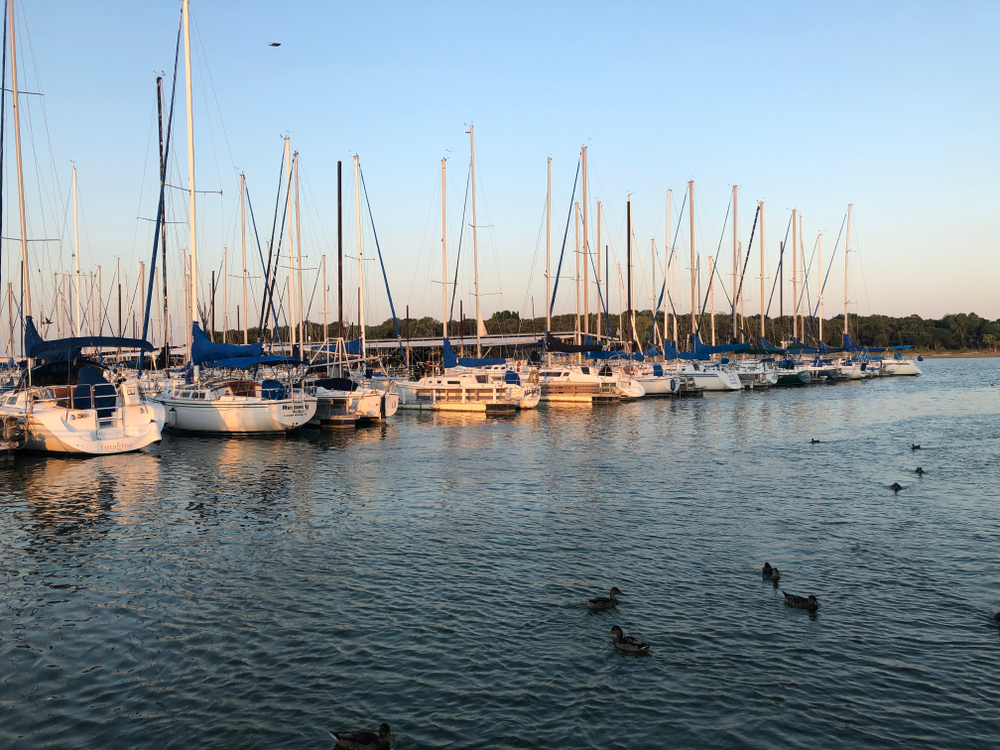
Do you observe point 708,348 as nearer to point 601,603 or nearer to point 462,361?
point 462,361

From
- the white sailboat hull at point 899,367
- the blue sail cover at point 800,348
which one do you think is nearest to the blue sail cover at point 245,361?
the blue sail cover at point 800,348

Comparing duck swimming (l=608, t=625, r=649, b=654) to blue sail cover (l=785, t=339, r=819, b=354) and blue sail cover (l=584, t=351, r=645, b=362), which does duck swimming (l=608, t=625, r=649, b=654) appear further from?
blue sail cover (l=785, t=339, r=819, b=354)

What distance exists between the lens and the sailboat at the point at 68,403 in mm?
29125

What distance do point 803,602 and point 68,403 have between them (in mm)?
29288

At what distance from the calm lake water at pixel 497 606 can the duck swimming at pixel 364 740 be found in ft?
1.31

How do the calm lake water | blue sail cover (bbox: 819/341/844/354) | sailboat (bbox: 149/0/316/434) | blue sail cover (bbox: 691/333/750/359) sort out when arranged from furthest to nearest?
1. blue sail cover (bbox: 819/341/844/354)
2. blue sail cover (bbox: 691/333/750/359)
3. sailboat (bbox: 149/0/316/434)
4. the calm lake water

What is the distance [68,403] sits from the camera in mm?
30703

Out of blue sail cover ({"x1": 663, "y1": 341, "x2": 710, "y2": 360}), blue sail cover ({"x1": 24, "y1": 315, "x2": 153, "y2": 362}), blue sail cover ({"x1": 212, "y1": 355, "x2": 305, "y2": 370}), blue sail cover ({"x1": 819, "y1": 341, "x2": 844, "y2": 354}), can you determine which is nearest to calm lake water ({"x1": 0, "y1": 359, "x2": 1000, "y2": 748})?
blue sail cover ({"x1": 24, "y1": 315, "x2": 153, "y2": 362})

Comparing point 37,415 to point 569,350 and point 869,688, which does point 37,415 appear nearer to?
point 869,688

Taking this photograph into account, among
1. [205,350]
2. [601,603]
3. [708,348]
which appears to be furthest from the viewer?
[708,348]

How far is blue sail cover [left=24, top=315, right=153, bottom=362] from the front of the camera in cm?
3141

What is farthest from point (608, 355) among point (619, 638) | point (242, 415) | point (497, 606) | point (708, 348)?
point (619, 638)

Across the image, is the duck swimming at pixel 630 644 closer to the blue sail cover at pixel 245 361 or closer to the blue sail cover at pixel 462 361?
the blue sail cover at pixel 245 361

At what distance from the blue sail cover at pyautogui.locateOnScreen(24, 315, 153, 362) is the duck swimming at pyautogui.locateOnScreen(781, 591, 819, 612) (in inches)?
1124
